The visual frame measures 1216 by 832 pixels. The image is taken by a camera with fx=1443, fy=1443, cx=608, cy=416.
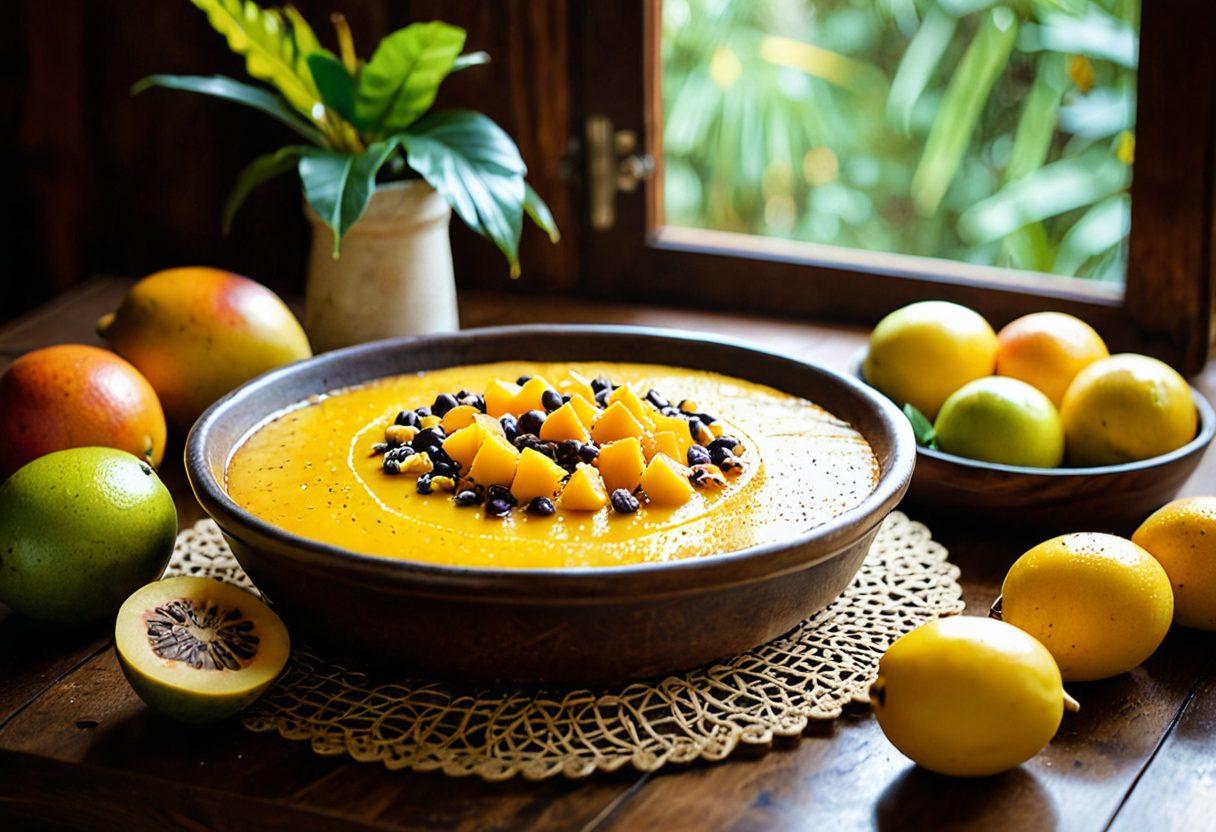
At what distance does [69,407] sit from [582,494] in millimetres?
629

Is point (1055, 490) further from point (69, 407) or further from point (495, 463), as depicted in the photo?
point (69, 407)

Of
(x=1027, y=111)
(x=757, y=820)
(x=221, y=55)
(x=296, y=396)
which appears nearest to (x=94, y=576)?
(x=296, y=396)

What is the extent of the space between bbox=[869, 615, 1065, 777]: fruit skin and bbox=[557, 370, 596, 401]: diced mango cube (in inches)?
19.7

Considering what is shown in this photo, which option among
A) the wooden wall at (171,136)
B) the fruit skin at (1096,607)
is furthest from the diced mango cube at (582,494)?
the wooden wall at (171,136)

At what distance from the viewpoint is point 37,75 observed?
2443 millimetres

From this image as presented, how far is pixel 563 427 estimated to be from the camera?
4.48 ft

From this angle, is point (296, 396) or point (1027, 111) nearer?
point (296, 396)

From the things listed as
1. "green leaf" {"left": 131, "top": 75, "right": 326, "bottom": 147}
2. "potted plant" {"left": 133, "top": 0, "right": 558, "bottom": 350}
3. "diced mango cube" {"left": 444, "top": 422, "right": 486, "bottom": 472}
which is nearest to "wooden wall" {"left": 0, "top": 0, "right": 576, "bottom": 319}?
"potted plant" {"left": 133, "top": 0, "right": 558, "bottom": 350}

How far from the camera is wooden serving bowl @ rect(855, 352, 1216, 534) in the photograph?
1.42 m

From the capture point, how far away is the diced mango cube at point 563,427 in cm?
136

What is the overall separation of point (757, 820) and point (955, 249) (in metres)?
2.40

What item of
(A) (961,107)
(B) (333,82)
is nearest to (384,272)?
(B) (333,82)

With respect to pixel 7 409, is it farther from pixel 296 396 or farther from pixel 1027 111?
pixel 1027 111

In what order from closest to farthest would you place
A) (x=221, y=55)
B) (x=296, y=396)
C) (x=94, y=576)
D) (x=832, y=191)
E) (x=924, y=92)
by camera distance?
(x=94, y=576) → (x=296, y=396) → (x=221, y=55) → (x=924, y=92) → (x=832, y=191)
